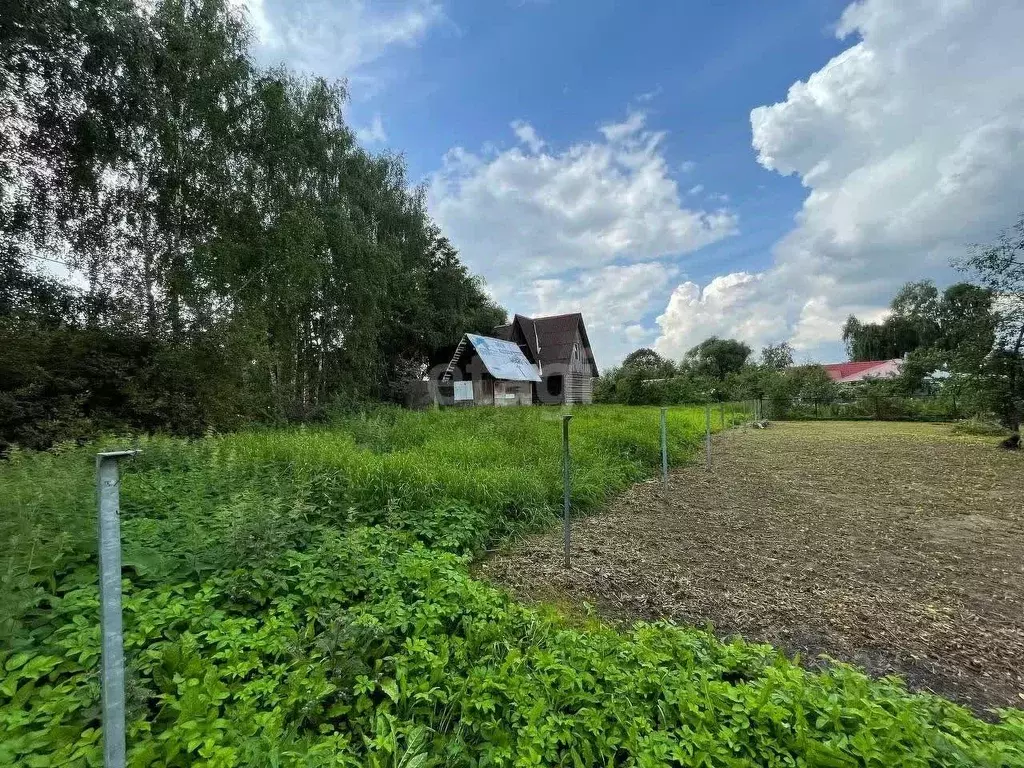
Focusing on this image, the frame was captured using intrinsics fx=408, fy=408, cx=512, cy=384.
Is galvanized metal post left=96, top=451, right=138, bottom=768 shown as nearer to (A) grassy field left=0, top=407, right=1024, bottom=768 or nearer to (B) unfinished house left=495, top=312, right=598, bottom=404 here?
(A) grassy field left=0, top=407, right=1024, bottom=768

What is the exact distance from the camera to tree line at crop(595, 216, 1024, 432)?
9.60 metres

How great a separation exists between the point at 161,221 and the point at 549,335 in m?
19.7

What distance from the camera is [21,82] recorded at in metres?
6.39

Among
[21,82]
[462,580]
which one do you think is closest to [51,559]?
[462,580]

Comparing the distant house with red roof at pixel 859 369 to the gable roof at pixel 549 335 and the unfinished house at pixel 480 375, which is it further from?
the unfinished house at pixel 480 375

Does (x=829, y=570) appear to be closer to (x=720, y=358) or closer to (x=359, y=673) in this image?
(x=359, y=673)

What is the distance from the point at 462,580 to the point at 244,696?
1212 millimetres

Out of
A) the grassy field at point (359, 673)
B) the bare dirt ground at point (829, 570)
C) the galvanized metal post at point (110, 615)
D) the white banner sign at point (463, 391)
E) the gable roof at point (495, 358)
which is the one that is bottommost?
the bare dirt ground at point (829, 570)

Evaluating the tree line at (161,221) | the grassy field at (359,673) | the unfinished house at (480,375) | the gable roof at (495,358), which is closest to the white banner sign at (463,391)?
the unfinished house at (480,375)

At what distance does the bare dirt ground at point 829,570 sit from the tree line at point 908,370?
5.91 m

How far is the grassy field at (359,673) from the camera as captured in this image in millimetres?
1321

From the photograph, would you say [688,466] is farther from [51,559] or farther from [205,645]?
[51,559]

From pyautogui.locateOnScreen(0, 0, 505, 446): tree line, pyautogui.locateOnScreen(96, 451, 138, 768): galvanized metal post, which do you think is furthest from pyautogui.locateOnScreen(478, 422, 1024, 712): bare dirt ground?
pyautogui.locateOnScreen(0, 0, 505, 446): tree line

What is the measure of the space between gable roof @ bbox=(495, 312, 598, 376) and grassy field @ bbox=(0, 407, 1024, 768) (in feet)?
70.6
